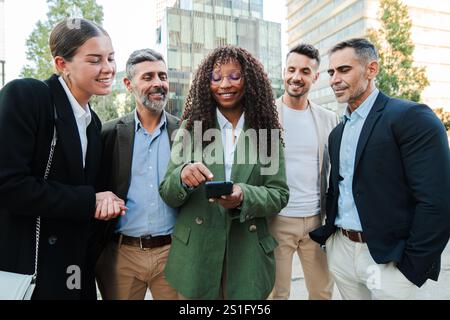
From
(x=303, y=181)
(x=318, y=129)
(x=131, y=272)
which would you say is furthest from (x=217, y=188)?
(x=318, y=129)

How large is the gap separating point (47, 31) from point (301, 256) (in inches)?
495

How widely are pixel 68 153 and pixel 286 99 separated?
197cm

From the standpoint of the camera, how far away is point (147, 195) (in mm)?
2377

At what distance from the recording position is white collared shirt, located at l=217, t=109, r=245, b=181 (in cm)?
213

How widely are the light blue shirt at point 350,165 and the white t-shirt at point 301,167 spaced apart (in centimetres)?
48

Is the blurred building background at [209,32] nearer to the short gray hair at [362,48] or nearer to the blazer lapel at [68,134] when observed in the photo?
the short gray hair at [362,48]

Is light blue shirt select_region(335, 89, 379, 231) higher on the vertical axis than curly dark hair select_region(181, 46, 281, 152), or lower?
lower

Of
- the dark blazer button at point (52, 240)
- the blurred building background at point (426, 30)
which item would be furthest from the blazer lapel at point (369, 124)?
the blurred building background at point (426, 30)

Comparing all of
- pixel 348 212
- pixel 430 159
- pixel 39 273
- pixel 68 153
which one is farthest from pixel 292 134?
pixel 39 273

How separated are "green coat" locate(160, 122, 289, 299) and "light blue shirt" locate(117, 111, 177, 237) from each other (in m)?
0.28

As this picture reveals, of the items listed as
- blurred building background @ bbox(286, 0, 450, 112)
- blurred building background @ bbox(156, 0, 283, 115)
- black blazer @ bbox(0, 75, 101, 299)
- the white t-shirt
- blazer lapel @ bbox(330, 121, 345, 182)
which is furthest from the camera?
blurred building background @ bbox(286, 0, 450, 112)

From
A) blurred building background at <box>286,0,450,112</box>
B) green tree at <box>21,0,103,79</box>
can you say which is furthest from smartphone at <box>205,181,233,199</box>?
blurred building background at <box>286,0,450,112</box>

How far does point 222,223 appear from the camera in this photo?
2049 millimetres

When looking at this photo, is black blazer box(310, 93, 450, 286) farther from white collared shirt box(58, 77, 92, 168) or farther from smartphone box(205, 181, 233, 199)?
white collared shirt box(58, 77, 92, 168)
